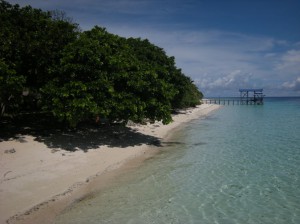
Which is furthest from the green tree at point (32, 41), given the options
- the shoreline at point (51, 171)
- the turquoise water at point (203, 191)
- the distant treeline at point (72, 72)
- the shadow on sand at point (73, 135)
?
the turquoise water at point (203, 191)

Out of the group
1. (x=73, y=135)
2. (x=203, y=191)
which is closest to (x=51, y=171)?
(x=73, y=135)

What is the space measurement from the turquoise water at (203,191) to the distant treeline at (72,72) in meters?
4.01

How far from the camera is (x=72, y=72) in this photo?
16891 mm

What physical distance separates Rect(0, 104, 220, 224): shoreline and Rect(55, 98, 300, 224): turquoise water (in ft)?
2.47

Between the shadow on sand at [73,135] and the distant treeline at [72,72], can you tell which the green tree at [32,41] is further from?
the shadow on sand at [73,135]

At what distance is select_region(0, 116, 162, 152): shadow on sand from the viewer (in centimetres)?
1717

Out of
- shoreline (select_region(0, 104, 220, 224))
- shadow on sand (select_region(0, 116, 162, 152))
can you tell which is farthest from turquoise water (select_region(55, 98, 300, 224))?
shadow on sand (select_region(0, 116, 162, 152))

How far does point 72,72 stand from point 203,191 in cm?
1006

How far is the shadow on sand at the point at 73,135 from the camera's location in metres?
17.2

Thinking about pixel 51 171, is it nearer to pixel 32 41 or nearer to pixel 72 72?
pixel 72 72

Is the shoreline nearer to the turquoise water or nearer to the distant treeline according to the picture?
the turquoise water

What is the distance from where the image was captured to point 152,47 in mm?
33750

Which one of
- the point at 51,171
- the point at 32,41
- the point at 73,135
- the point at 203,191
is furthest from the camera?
the point at 73,135

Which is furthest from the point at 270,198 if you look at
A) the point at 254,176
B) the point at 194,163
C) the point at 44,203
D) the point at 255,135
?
the point at 255,135
